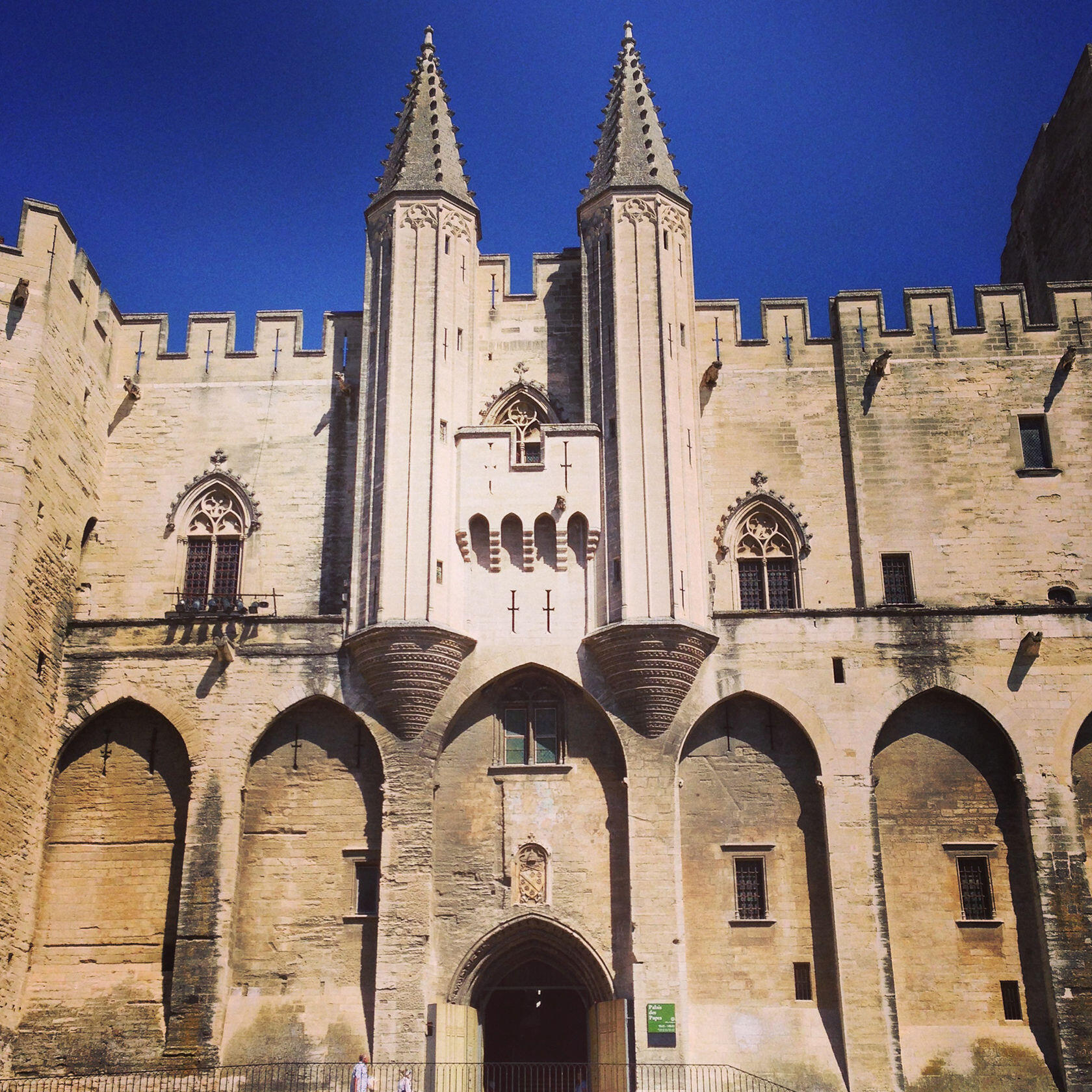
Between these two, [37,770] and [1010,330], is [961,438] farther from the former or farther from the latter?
[37,770]

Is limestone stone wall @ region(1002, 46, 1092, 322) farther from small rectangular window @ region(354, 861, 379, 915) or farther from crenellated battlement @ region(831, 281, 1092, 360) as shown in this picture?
small rectangular window @ region(354, 861, 379, 915)

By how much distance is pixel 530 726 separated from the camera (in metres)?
24.2

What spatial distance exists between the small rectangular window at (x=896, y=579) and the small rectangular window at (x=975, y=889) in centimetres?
546

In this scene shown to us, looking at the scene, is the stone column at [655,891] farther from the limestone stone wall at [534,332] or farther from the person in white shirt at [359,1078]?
the limestone stone wall at [534,332]

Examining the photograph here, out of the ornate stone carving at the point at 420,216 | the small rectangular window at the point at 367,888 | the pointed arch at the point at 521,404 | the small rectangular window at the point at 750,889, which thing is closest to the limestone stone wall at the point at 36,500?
the small rectangular window at the point at 367,888

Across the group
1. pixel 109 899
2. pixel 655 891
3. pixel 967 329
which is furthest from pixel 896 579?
pixel 109 899

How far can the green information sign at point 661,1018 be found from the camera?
21.6 metres

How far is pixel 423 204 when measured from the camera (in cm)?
2670

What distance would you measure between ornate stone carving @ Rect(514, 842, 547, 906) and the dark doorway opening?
347 cm

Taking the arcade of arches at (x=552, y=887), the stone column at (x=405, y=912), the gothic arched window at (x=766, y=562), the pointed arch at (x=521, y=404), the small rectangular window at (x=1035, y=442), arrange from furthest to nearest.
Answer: the small rectangular window at (x=1035, y=442)
the pointed arch at (x=521, y=404)
the gothic arched window at (x=766, y=562)
the arcade of arches at (x=552, y=887)
the stone column at (x=405, y=912)

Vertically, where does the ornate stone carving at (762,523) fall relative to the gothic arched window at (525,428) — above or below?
below

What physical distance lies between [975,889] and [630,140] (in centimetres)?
1562

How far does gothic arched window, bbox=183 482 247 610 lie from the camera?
26875 millimetres

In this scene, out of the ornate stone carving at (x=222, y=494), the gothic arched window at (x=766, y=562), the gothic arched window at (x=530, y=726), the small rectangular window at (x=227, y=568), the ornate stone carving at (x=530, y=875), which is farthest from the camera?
the ornate stone carving at (x=222, y=494)
